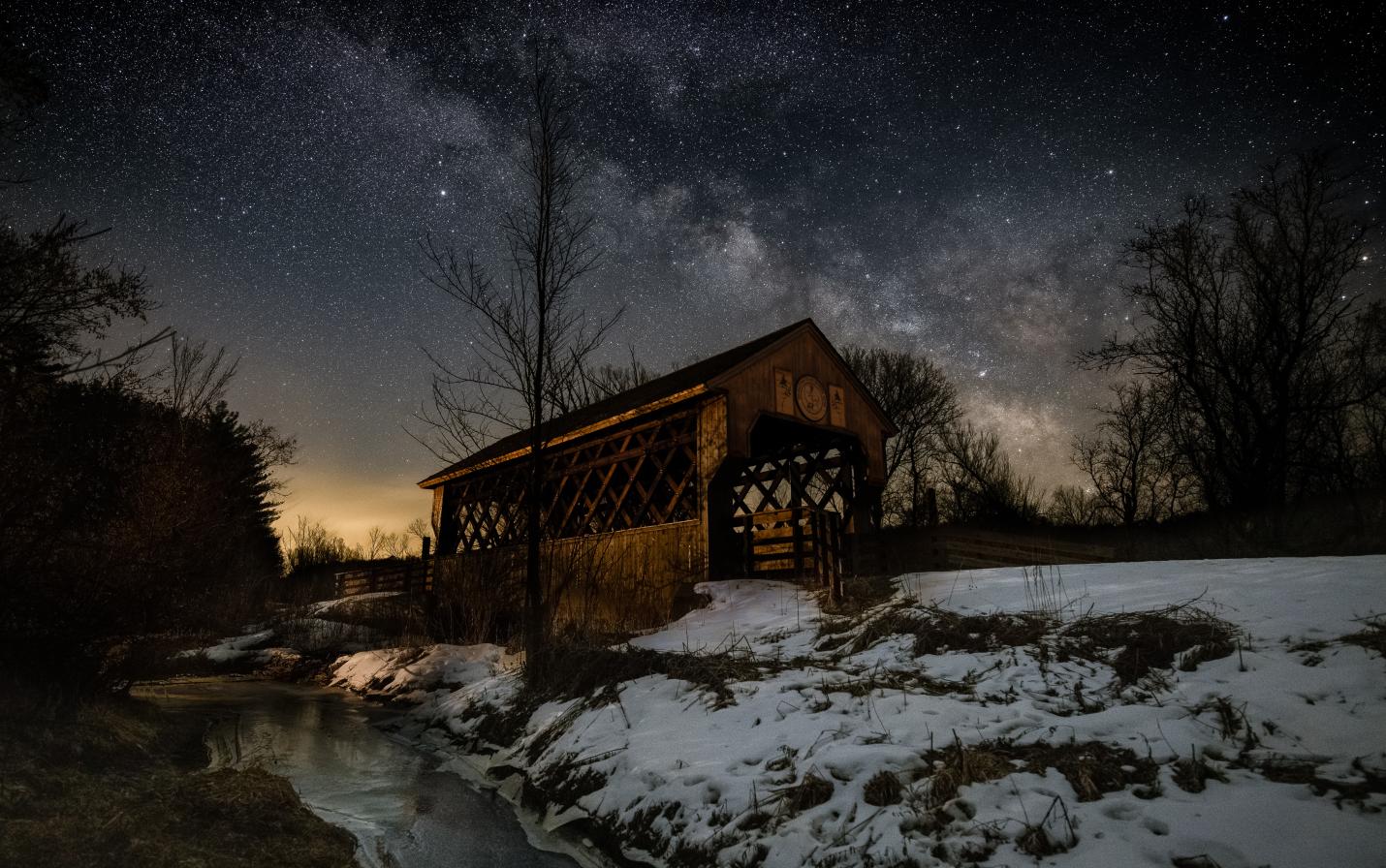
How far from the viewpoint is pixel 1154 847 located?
308cm

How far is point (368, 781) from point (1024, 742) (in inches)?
238

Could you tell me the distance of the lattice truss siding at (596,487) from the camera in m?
14.4

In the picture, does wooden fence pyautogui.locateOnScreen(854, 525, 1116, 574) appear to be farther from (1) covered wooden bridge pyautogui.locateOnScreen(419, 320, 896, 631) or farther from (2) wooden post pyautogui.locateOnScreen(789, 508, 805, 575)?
(2) wooden post pyautogui.locateOnScreen(789, 508, 805, 575)

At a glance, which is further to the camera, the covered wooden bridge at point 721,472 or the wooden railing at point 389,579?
the wooden railing at point 389,579

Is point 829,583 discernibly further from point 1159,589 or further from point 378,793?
point 378,793

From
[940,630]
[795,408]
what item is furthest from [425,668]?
[940,630]

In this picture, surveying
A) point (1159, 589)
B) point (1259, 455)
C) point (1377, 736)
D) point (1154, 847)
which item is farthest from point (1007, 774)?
point (1259, 455)

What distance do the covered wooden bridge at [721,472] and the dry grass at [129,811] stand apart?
672 centimetres

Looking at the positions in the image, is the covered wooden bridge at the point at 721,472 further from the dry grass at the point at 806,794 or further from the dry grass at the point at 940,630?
the dry grass at the point at 806,794

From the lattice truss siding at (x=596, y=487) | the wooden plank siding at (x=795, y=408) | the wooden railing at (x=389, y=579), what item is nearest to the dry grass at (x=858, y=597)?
the wooden plank siding at (x=795, y=408)

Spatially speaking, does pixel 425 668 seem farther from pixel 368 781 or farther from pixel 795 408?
pixel 795 408

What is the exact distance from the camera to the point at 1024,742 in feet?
14.1

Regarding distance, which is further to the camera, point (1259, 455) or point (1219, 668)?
point (1259, 455)

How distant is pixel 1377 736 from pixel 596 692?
19.6 feet
